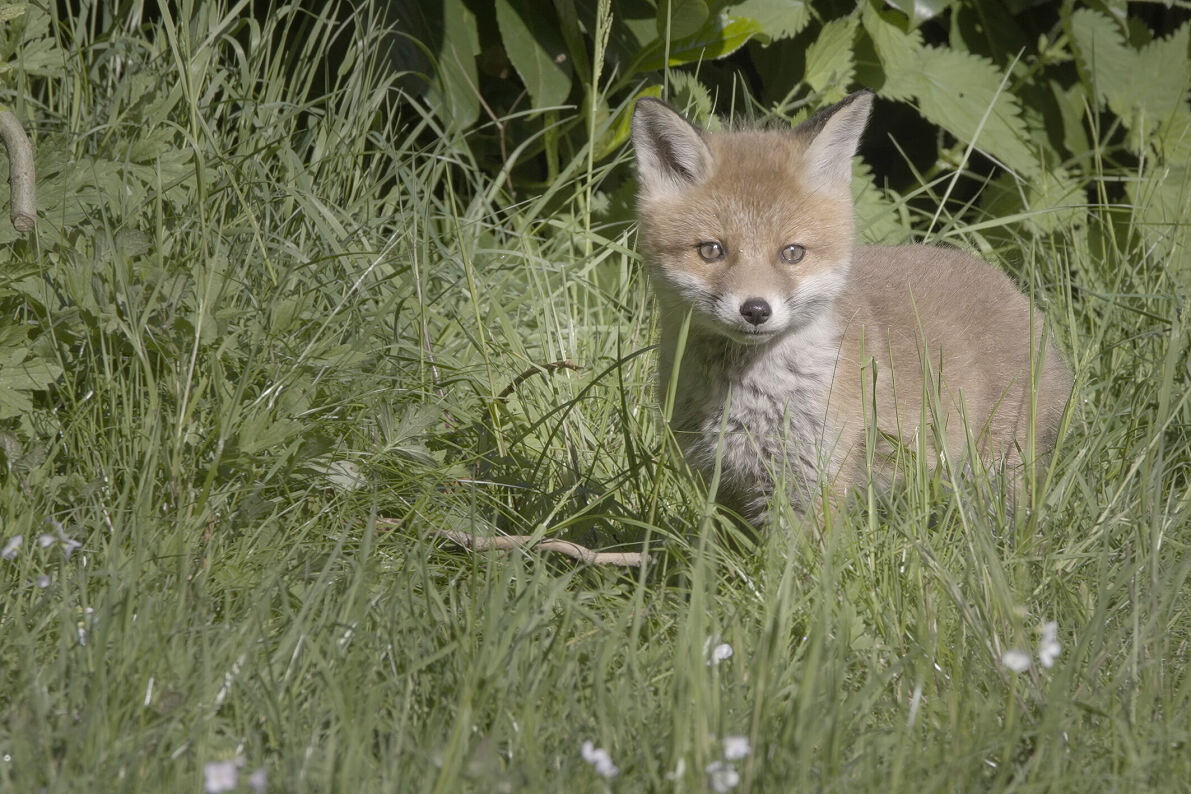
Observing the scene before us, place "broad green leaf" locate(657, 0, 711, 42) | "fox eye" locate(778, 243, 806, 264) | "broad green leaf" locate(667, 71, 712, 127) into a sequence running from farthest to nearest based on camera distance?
"broad green leaf" locate(667, 71, 712, 127), "broad green leaf" locate(657, 0, 711, 42), "fox eye" locate(778, 243, 806, 264)

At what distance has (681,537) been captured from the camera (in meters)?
3.11

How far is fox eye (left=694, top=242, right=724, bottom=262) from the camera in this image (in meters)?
3.43

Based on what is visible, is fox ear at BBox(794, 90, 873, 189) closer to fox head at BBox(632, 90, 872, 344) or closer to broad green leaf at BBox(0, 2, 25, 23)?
fox head at BBox(632, 90, 872, 344)

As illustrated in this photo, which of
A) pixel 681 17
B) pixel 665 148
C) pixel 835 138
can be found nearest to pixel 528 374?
pixel 665 148

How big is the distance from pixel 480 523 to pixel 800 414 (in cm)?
94

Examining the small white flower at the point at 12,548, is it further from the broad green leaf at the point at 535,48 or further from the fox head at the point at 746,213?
the broad green leaf at the point at 535,48

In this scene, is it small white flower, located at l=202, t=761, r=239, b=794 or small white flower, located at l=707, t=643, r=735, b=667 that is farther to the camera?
small white flower, located at l=707, t=643, r=735, b=667

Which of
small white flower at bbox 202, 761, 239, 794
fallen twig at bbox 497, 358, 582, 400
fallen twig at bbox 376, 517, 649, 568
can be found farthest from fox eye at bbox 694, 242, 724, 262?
small white flower at bbox 202, 761, 239, 794

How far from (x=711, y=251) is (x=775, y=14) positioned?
1.68 m

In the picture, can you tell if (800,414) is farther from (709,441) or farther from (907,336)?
(907,336)

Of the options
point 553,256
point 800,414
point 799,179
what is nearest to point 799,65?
point 553,256

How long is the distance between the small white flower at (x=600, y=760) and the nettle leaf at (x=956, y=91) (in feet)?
11.4

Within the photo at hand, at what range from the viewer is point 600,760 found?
197 centimetres

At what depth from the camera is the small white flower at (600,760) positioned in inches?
76.2
